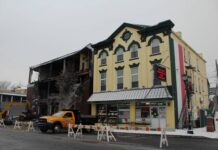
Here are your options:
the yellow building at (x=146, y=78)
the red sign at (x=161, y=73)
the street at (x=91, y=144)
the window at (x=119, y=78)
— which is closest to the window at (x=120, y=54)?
the yellow building at (x=146, y=78)

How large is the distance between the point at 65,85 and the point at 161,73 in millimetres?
14600

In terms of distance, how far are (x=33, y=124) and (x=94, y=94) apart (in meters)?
8.40

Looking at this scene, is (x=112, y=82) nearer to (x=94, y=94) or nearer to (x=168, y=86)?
(x=94, y=94)

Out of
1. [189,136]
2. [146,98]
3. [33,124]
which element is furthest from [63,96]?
[189,136]

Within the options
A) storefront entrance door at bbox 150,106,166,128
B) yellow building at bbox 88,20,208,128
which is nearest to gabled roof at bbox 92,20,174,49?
yellow building at bbox 88,20,208,128

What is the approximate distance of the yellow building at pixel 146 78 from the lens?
2267 centimetres

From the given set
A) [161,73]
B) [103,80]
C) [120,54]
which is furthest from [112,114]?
[161,73]

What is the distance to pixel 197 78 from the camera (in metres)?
28.9

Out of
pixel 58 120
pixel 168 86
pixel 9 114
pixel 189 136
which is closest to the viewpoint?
pixel 189 136

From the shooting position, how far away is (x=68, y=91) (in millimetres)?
31547

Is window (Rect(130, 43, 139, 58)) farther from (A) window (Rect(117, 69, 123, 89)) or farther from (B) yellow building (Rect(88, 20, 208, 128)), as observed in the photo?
(A) window (Rect(117, 69, 123, 89))

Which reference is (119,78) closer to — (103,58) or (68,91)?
(103,58)

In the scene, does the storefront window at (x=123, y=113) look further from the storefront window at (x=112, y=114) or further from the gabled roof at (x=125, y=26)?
the gabled roof at (x=125, y=26)

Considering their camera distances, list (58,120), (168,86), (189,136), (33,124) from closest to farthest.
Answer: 1. (189,136)
2. (58,120)
3. (168,86)
4. (33,124)
